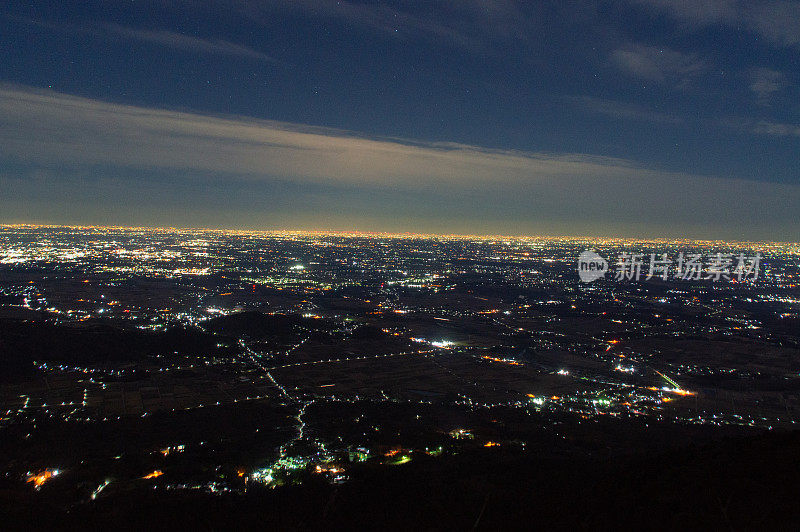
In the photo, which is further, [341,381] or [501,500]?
[341,381]

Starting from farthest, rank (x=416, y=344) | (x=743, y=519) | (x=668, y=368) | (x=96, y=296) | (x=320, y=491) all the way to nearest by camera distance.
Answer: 1. (x=96, y=296)
2. (x=416, y=344)
3. (x=668, y=368)
4. (x=320, y=491)
5. (x=743, y=519)

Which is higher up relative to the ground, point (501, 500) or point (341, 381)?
point (501, 500)

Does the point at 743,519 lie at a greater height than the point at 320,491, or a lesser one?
greater

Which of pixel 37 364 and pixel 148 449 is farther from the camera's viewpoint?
pixel 37 364

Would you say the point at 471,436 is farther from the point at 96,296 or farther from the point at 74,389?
the point at 96,296

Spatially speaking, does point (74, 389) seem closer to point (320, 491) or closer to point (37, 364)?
point (37, 364)

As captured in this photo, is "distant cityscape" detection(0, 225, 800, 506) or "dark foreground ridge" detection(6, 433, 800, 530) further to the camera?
"distant cityscape" detection(0, 225, 800, 506)

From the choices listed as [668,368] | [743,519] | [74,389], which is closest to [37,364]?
[74,389]

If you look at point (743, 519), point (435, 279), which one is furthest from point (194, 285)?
point (743, 519)

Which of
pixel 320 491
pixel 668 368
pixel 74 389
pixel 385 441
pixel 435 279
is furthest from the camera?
pixel 435 279

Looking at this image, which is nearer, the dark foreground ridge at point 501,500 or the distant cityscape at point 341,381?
the dark foreground ridge at point 501,500
